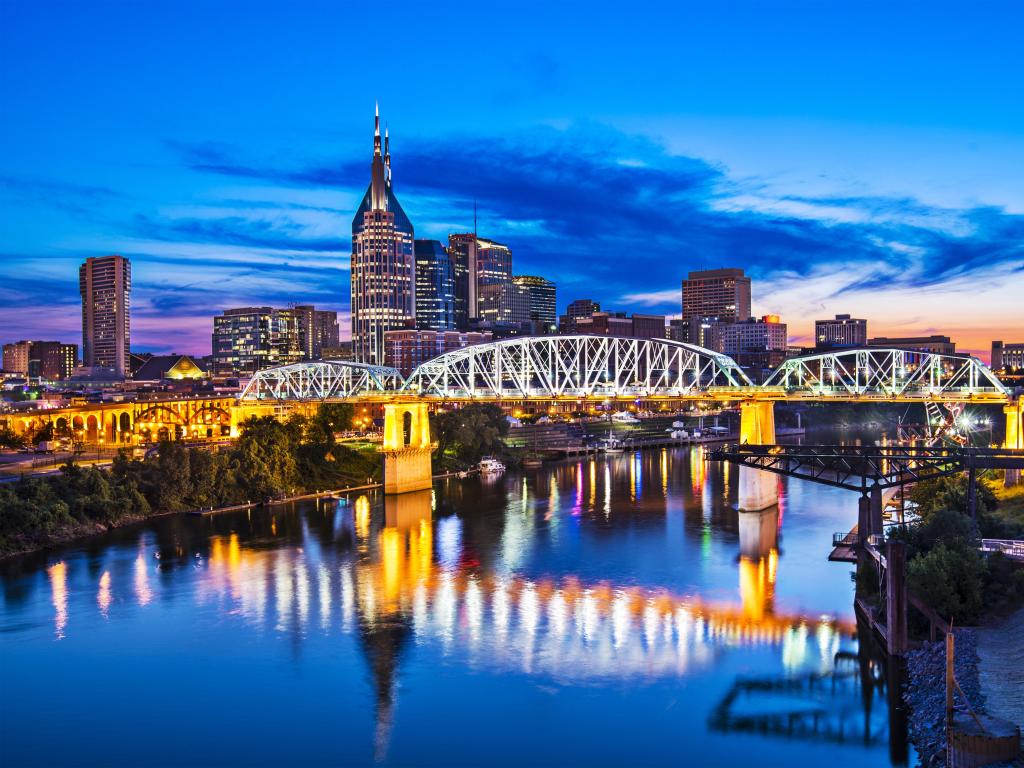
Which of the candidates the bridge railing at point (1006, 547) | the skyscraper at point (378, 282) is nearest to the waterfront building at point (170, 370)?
the skyscraper at point (378, 282)

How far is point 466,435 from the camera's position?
82.2m

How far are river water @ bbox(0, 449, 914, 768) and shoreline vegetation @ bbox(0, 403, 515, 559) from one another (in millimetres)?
2261

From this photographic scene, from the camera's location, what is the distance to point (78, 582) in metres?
38.8

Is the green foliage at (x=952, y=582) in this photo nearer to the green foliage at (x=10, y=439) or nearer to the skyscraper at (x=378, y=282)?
the green foliage at (x=10, y=439)

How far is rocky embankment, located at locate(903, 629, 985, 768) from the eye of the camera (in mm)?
22359

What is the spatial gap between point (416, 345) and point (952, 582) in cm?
14585

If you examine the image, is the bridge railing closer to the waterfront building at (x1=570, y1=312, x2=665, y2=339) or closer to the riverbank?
the riverbank

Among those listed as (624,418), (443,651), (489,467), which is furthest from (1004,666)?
(624,418)

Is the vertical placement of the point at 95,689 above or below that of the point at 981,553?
below

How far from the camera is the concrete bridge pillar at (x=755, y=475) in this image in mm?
53625

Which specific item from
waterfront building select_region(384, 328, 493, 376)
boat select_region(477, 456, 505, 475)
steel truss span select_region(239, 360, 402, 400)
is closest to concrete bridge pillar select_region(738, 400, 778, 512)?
boat select_region(477, 456, 505, 475)

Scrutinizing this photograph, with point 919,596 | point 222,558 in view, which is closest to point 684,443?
point 222,558

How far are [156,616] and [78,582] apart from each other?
660 centimetres

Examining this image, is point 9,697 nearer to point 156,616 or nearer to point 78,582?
point 156,616
